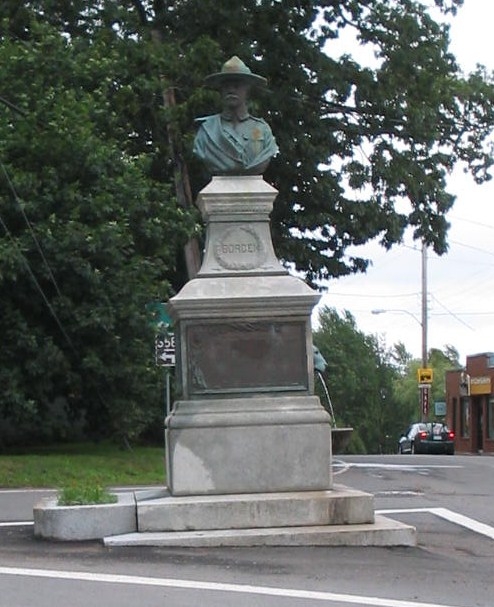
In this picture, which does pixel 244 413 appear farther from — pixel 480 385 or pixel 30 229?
pixel 480 385

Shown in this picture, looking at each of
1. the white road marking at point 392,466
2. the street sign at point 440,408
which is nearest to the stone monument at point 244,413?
the white road marking at point 392,466

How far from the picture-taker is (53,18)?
2995 centimetres

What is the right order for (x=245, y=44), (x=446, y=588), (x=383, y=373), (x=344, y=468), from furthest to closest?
(x=383, y=373)
(x=245, y=44)
(x=344, y=468)
(x=446, y=588)

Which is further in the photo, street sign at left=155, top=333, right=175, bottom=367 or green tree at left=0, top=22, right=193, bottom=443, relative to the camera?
street sign at left=155, top=333, right=175, bottom=367

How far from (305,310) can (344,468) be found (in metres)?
13.1

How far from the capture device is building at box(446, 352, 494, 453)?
61344 millimetres

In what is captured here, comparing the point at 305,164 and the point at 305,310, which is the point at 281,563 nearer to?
the point at 305,310

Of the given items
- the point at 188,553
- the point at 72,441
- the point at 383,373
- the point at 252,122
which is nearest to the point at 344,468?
the point at 72,441

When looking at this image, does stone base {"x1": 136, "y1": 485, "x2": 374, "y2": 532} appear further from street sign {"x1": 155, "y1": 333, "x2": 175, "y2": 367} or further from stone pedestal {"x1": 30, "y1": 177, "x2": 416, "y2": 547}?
street sign {"x1": 155, "y1": 333, "x2": 175, "y2": 367}

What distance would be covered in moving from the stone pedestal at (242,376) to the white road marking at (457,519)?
2.00 m

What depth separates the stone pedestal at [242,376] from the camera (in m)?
11.9

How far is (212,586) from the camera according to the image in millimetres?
9078

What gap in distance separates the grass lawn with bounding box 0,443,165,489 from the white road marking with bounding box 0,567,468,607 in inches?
348

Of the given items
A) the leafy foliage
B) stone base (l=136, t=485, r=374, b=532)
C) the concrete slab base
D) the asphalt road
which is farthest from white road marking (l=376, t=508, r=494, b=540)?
the leafy foliage
